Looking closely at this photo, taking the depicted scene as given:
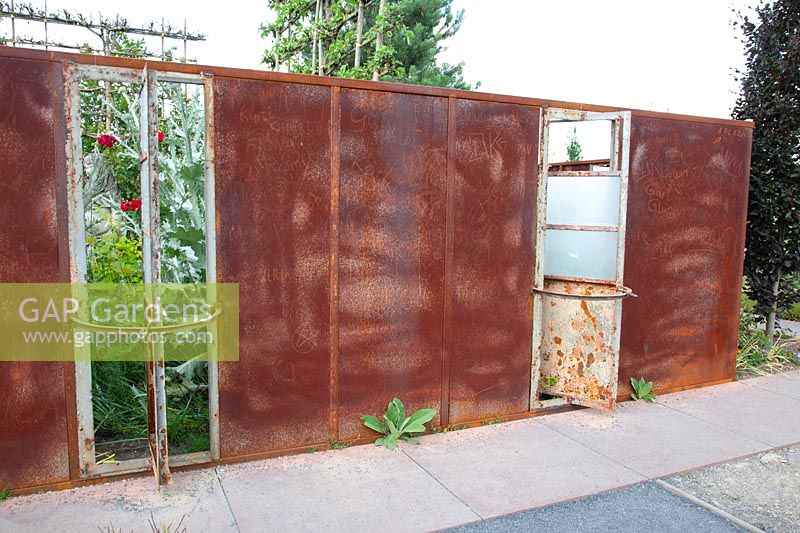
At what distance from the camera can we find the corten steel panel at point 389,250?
3.89 m

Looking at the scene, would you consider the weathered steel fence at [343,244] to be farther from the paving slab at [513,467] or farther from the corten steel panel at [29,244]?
the paving slab at [513,467]

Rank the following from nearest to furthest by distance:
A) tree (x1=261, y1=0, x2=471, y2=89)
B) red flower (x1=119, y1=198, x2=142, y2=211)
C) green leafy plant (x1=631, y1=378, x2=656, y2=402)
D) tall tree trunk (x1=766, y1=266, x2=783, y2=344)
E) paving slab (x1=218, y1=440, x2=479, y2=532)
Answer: paving slab (x1=218, y1=440, x2=479, y2=532) → red flower (x1=119, y1=198, x2=142, y2=211) → green leafy plant (x1=631, y1=378, x2=656, y2=402) → tall tree trunk (x1=766, y1=266, x2=783, y2=344) → tree (x1=261, y1=0, x2=471, y2=89)

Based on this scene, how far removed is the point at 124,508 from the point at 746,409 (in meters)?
4.64

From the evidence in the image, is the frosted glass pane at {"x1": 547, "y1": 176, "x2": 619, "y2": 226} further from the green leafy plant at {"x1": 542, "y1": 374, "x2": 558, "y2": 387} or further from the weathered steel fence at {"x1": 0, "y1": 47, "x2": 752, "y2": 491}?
the green leafy plant at {"x1": 542, "y1": 374, "x2": 558, "y2": 387}

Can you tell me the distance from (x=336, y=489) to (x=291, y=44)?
7.23m

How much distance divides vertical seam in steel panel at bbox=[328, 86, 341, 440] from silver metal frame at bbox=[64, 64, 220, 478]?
721 mm

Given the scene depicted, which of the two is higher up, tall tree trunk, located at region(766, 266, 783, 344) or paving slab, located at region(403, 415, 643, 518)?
tall tree trunk, located at region(766, 266, 783, 344)

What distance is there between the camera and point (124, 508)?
10.2 ft

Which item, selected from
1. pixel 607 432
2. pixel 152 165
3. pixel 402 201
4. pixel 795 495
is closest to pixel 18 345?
pixel 152 165

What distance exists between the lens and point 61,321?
3.22 metres

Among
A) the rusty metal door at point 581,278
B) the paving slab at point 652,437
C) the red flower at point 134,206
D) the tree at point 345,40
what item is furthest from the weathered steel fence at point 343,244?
the tree at point 345,40

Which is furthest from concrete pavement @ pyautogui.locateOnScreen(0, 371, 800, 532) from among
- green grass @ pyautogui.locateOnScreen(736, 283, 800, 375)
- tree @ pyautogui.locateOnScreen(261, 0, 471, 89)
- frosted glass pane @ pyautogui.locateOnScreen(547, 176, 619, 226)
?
tree @ pyautogui.locateOnScreen(261, 0, 471, 89)

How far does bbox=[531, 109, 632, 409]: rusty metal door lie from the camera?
14.7 feet

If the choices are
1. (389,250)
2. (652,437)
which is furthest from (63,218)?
(652,437)
